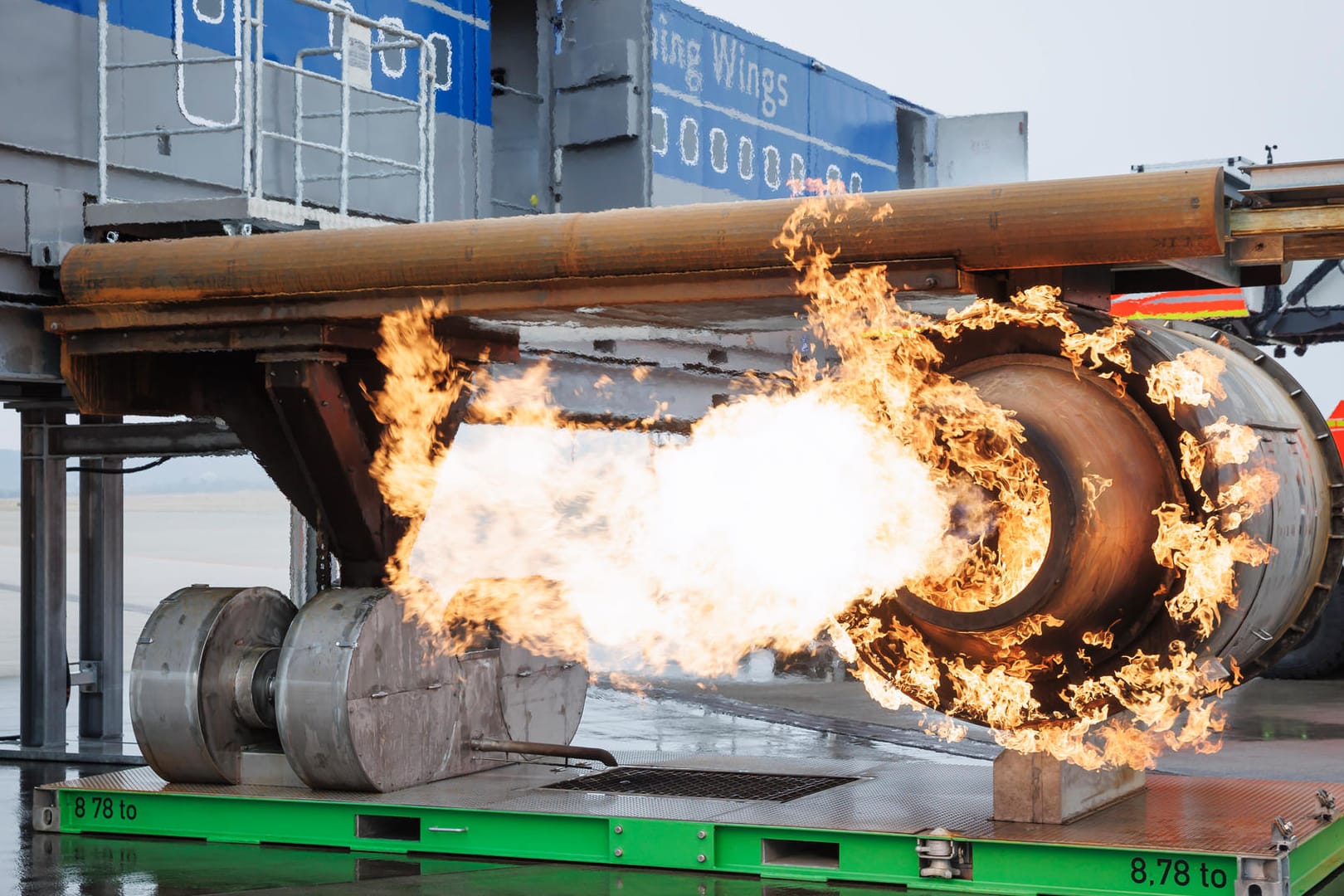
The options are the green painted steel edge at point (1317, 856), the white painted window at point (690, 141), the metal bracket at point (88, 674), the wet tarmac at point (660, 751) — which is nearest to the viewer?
the green painted steel edge at point (1317, 856)

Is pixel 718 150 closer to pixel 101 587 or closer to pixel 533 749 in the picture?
pixel 101 587

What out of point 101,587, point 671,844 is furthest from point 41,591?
point 671,844

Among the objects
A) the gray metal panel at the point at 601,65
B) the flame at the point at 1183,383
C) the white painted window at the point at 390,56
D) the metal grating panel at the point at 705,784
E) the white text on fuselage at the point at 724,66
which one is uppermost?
the white text on fuselage at the point at 724,66

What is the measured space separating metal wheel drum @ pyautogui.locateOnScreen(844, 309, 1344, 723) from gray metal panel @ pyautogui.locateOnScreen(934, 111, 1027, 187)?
1361 cm

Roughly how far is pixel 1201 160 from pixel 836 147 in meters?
8.17

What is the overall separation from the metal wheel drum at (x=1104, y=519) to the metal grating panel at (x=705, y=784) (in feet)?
6.06

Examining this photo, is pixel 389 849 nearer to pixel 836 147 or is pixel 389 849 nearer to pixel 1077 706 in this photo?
pixel 1077 706

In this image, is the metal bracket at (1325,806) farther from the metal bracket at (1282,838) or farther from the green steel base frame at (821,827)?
the metal bracket at (1282,838)

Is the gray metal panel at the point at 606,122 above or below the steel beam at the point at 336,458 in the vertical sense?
above

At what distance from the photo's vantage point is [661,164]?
15.1 meters

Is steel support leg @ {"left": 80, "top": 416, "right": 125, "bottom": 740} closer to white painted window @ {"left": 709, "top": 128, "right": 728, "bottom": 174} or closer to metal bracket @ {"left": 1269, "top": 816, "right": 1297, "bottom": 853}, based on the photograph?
white painted window @ {"left": 709, "top": 128, "right": 728, "bottom": 174}

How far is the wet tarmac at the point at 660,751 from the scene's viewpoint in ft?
23.8

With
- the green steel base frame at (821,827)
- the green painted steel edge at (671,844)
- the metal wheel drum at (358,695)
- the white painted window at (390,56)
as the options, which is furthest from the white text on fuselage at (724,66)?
the green painted steel edge at (671,844)

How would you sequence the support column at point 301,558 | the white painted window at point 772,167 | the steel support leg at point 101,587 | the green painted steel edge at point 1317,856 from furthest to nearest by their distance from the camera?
the white painted window at point 772,167, the support column at point 301,558, the steel support leg at point 101,587, the green painted steel edge at point 1317,856
